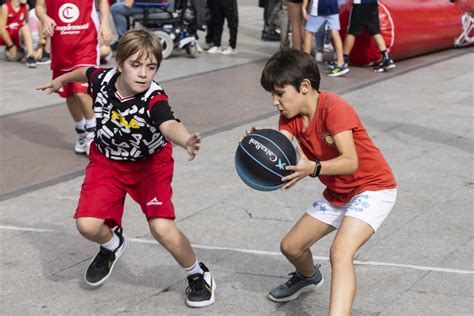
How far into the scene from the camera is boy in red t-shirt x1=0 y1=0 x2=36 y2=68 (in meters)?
13.5

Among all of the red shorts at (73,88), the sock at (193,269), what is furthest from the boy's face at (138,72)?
the red shorts at (73,88)

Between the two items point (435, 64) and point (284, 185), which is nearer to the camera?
point (284, 185)

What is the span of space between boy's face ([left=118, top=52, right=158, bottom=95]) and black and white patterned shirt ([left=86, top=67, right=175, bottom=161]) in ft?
0.27

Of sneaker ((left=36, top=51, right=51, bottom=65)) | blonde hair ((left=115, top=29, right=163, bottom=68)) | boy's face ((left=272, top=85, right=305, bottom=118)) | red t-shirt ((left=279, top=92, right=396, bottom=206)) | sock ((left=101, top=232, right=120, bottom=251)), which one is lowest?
sneaker ((left=36, top=51, right=51, bottom=65))

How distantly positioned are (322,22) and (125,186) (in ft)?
25.9

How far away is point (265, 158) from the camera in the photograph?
4.08m

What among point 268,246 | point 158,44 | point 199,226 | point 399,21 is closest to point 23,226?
point 199,226

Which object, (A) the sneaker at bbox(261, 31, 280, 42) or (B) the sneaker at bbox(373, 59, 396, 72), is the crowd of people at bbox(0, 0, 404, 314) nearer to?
(B) the sneaker at bbox(373, 59, 396, 72)

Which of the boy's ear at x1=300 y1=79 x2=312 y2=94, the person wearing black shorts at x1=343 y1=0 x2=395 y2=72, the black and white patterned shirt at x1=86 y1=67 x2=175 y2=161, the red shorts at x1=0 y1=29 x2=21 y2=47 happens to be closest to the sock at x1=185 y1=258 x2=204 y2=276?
the black and white patterned shirt at x1=86 y1=67 x2=175 y2=161

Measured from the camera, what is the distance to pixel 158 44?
4.70 meters

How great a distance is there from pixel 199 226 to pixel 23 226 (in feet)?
4.06

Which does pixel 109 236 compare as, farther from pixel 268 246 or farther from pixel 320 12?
pixel 320 12

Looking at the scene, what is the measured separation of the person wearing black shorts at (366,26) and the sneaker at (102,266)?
26.2 ft

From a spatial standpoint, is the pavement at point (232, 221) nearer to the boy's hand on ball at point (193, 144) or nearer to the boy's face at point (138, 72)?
the boy's hand on ball at point (193, 144)
